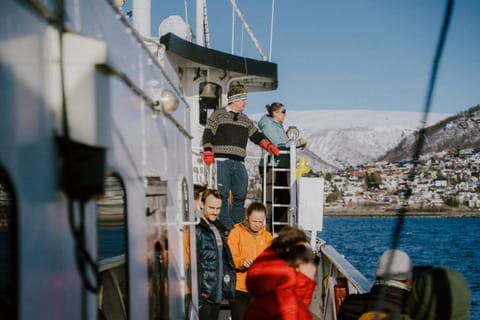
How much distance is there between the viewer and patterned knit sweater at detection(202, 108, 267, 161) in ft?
25.3

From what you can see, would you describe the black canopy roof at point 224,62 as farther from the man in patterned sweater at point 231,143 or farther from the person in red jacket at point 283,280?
the person in red jacket at point 283,280

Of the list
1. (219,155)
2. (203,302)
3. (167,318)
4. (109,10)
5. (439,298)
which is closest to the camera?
(109,10)

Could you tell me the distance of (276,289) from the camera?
3.20 meters

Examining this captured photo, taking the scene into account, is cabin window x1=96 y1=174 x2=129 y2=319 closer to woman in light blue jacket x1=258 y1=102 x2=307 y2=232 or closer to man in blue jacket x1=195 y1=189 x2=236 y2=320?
man in blue jacket x1=195 y1=189 x2=236 y2=320

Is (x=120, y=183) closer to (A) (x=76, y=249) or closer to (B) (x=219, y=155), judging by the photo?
(A) (x=76, y=249)

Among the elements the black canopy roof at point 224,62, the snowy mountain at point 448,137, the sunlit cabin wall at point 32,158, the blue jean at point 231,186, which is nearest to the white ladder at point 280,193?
the blue jean at point 231,186

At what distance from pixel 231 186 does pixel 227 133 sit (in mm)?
694

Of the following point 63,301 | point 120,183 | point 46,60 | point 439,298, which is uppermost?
point 46,60

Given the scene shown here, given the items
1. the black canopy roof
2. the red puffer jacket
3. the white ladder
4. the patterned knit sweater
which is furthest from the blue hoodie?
the red puffer jacket

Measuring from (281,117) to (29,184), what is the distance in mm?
7734

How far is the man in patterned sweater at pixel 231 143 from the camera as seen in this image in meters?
7.67

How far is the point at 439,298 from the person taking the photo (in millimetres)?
2971

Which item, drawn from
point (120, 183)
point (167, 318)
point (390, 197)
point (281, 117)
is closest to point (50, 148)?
point (120, 183)

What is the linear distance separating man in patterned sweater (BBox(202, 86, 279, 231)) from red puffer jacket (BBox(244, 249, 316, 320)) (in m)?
4.37
